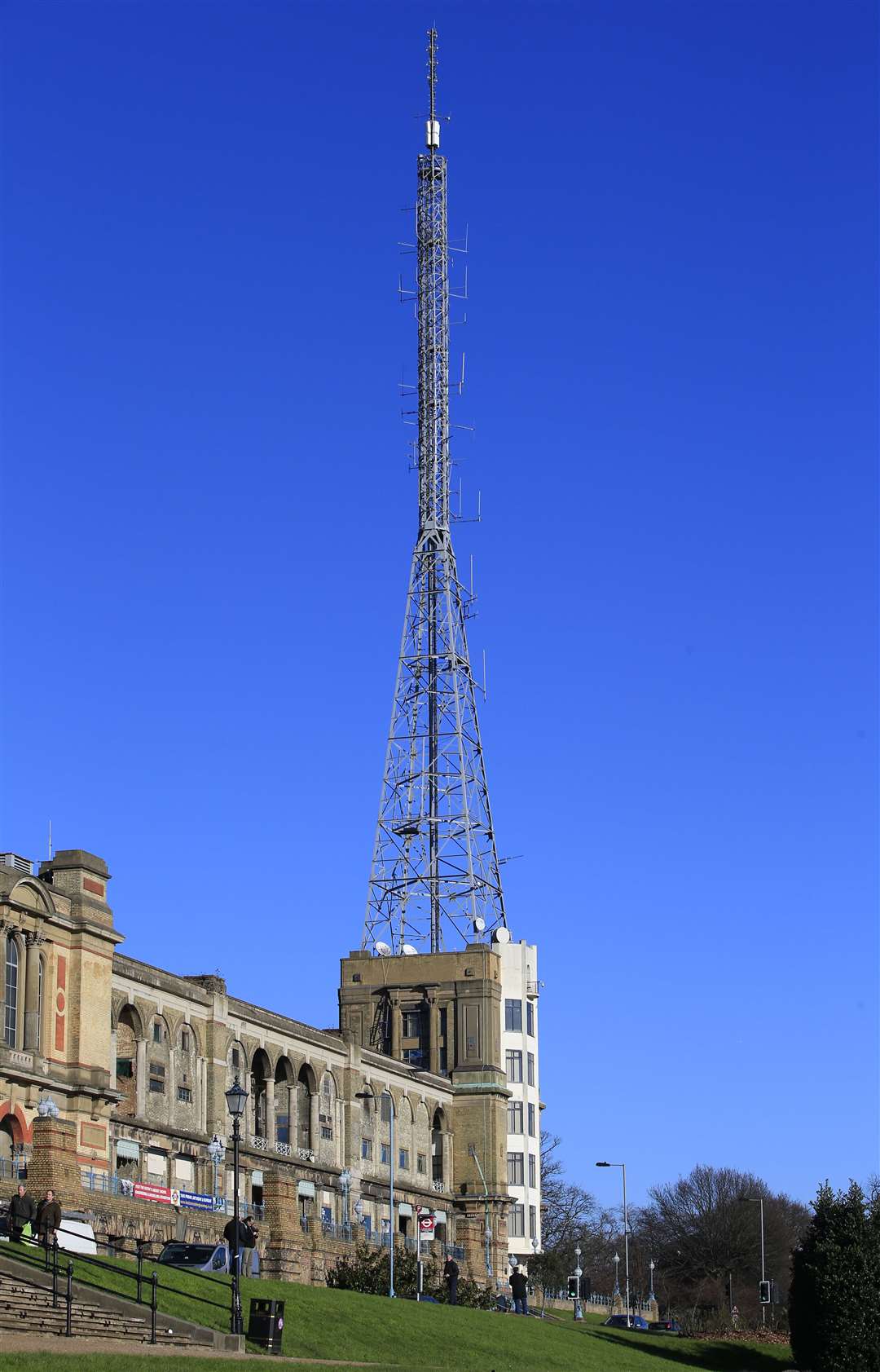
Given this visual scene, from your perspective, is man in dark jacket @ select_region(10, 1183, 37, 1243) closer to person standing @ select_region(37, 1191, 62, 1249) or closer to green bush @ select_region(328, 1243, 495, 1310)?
person standing @ select_region(37, 1191, 62, 1249)

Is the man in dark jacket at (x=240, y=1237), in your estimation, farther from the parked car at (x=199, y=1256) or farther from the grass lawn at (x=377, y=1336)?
the parked car at (x=199, y=1256)

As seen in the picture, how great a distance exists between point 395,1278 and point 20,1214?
22.9 m

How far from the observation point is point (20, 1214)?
4091 centimetres

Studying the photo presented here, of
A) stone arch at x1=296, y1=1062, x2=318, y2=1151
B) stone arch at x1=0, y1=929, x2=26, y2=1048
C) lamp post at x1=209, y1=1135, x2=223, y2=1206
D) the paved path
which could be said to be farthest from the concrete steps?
stone arch at x1=296, y1=1062, x2=318, y2=1151

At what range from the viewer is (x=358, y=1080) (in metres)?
98.8

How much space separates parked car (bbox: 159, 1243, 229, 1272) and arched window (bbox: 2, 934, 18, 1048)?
18.8 meters

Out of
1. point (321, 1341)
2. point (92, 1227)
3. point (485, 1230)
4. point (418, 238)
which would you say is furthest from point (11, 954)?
point (418, 238)

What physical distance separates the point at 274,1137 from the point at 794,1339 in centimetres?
3480

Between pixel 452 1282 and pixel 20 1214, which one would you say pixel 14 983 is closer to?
pixel 452 1282

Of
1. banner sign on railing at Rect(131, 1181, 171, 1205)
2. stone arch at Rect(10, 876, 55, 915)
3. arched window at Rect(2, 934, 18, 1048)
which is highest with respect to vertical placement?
stone arch at Rect(10, 876, 55, 915)

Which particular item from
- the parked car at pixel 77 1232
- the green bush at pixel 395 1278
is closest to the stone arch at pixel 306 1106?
the green bush at pixel 395 1278

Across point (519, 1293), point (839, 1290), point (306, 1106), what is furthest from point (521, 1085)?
point (839, 1290)

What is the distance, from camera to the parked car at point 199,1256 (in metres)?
48.1

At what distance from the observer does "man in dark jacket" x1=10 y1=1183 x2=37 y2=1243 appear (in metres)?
40.1
